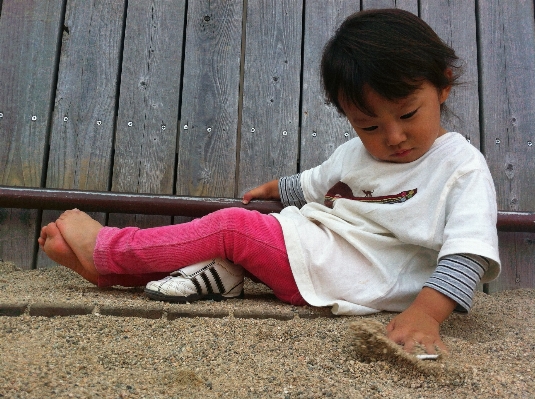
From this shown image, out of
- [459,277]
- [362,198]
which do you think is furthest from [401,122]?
[459,277]

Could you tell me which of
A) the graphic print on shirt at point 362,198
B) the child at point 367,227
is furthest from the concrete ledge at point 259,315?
the graphic print on shirt at point 362,198

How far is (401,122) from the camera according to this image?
1311 millimetres

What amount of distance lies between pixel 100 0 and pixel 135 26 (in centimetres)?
16

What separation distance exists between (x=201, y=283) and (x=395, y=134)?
62 centimetres

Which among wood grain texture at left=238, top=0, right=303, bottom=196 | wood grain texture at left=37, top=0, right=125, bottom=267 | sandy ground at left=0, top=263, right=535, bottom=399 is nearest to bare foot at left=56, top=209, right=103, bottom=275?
sandy ground at left=0, top=263, right=535, bottom=399

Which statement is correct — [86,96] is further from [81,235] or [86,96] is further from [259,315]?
[259,315]

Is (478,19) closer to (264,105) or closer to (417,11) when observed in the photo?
(417,11)

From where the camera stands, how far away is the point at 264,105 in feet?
6.63

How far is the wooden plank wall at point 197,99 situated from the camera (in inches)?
77.0

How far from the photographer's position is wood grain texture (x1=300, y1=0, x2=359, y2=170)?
201cm

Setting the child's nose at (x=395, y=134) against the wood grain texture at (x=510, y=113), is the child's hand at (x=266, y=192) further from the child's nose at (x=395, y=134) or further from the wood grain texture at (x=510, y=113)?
the wood grain texture at (x=510, y=113)

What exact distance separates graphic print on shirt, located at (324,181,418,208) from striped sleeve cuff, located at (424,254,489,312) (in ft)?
0.77

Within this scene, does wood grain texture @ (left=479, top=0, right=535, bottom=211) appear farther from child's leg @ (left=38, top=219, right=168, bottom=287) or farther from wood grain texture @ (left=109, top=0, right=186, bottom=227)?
child's leg @ (left=38, top=219, right=168, bottom=287)

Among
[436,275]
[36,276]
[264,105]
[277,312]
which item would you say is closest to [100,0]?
[264,105]
